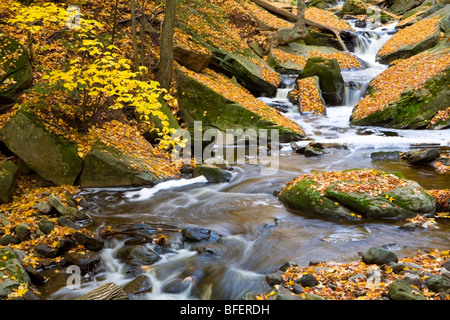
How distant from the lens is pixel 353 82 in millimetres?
16750

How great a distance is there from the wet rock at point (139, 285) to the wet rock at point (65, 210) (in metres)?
2.26

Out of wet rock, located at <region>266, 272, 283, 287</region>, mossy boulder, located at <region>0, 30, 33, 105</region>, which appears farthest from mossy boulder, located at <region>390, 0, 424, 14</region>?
wet rock, located at <region>266, 272, 283, 287</region>

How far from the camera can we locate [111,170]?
8.66 meters

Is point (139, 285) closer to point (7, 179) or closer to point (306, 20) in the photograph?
point (7, 179)

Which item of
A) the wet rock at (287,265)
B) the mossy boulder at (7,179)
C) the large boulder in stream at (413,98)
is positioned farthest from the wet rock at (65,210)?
the large boulder in stream at (413,98)

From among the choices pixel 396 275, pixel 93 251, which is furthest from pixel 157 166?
pixel 396 275

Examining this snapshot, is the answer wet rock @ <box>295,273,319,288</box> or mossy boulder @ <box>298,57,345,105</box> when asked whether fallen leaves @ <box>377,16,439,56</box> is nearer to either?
mossy boulder @ <box>298,57,345,105</box>

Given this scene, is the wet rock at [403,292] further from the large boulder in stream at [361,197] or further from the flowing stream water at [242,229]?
the large boulder in stream at [361,197]

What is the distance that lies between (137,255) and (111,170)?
10.8 feet

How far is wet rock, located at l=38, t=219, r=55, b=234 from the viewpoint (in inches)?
242

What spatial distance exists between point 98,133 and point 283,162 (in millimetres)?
5189

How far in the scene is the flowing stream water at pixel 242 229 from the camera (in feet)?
18.0

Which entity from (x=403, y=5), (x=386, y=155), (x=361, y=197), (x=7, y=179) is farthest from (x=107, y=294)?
(x=403, y=5)
